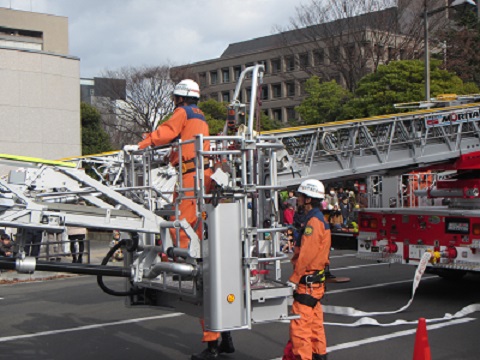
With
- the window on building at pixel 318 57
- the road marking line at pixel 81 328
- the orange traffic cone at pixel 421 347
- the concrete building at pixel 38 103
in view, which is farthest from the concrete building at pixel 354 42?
the orange traffic cone at pixel 421 347

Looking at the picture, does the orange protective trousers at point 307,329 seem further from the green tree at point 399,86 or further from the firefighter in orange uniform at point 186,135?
the green tree at point 399,86

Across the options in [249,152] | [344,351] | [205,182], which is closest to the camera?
[249,152]

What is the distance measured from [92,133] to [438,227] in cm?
2856

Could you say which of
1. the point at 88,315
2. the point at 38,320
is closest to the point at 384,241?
the point at 88,315

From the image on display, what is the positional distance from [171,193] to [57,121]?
59.7 ft

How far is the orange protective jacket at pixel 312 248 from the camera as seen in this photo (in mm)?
6422

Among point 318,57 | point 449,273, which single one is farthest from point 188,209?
point 318,57

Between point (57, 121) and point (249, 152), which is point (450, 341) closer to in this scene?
point (249, 152)

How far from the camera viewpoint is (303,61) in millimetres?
39094

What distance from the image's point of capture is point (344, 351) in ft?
26.2

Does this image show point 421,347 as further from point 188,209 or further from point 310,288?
point 188,209

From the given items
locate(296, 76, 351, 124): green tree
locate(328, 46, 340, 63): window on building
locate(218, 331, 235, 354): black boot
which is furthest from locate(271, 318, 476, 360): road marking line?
locate(328, 46, 340, 63): window on building

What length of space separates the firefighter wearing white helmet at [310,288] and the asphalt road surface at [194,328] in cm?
139

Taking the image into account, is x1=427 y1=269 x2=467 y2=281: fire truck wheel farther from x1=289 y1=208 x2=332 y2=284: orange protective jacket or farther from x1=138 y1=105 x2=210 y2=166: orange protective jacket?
x1=138 y1=105 x2=210 y2=166: orange protective jacket
